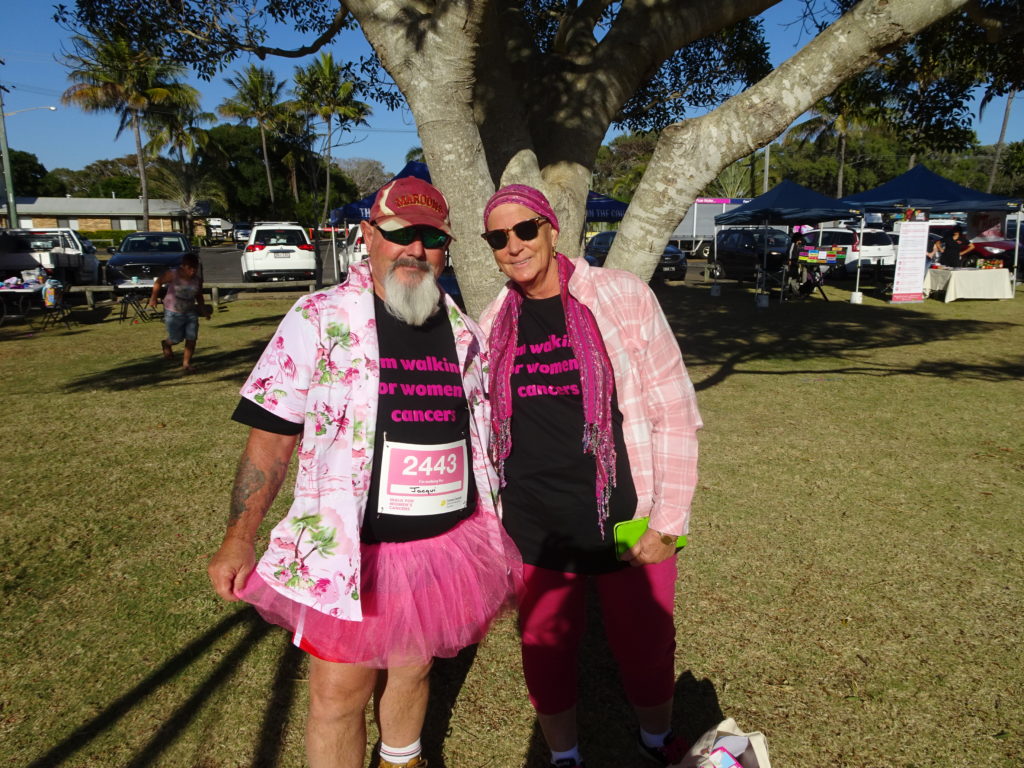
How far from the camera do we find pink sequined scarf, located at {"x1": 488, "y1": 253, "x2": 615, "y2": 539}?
2.17 m

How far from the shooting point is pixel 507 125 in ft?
12.0

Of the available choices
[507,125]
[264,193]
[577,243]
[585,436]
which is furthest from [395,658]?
[264,193]

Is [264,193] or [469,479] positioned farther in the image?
[264,193]

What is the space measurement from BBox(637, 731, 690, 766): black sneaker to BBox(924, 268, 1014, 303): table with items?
18316mm

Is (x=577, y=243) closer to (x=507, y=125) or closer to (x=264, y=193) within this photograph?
(x=507, y=125)

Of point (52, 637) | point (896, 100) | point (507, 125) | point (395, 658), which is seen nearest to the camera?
point (395, 658)

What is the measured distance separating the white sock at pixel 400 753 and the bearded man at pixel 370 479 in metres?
0.22

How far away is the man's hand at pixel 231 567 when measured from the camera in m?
1.94

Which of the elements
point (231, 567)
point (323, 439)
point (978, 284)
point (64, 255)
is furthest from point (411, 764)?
point (978, 284)

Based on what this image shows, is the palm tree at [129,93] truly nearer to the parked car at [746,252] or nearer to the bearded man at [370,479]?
the parked car at [746,252]

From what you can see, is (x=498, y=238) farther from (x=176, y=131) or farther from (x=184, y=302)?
(x=176, y=131)

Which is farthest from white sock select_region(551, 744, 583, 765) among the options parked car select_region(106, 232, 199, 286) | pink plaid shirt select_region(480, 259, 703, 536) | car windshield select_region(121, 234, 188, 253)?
car windshield select_region(121, 234, 188, 253)

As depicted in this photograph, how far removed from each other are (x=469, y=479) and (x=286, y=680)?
1526mm

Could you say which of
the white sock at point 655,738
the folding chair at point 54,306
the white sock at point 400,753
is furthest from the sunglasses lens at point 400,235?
the folding chair at point 54,306
